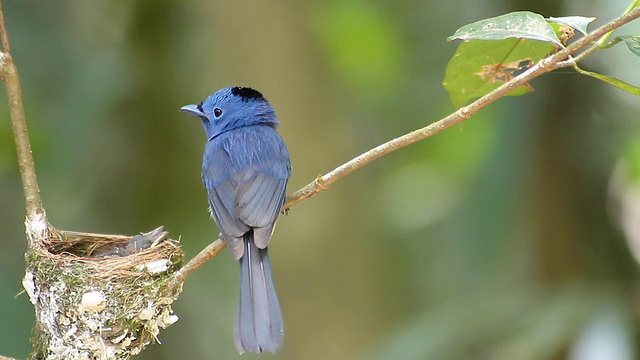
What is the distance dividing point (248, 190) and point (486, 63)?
1.27m

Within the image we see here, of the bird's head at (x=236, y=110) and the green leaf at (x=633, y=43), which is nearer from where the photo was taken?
the green leaf at (x=633, y=43)

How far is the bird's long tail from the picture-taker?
11.7 ft

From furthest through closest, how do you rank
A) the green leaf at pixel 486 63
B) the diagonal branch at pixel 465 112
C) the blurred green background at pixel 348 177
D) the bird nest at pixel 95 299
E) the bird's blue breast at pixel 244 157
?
1. the blurred green background at pixel 348 177
2. the bird's blue breast at pixel 244 157
3. the bird nest at pixel 95 299
4. the green leaf at pixel 486 63
5. the diagonal branch at pixel 465 112

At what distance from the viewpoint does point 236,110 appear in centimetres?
474

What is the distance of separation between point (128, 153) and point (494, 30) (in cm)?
375

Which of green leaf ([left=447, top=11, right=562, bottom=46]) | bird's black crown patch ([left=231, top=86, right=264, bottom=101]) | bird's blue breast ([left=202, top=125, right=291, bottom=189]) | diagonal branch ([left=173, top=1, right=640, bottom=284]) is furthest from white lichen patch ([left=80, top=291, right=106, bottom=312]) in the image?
green leaf ([left=447, top=11, right=562, bottom=46])

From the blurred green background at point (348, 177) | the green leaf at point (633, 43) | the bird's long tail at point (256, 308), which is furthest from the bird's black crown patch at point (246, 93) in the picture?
the green leaf at point (633, 43)

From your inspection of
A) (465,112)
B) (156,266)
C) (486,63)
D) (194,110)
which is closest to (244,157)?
(194,110)

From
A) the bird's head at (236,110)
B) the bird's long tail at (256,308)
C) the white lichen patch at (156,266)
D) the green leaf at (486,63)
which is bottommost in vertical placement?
the bird's long tail at (256,308)

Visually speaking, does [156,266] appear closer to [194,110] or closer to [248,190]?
[248,190]

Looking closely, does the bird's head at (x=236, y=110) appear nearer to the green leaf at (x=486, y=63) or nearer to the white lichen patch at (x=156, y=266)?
the white lichen patch at (x=156, y=266)

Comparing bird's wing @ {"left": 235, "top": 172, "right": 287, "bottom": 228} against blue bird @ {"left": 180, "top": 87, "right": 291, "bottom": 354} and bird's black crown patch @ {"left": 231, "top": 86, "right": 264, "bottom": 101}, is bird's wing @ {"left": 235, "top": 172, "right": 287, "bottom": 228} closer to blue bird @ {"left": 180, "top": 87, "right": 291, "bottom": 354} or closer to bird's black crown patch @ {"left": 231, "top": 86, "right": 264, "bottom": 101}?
blue bird @ {"left": 180, "top": 87, "right": 291, "bottom": 354}

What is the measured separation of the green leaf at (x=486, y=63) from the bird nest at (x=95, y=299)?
1.26m

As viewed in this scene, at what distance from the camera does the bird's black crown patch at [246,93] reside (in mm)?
4699
